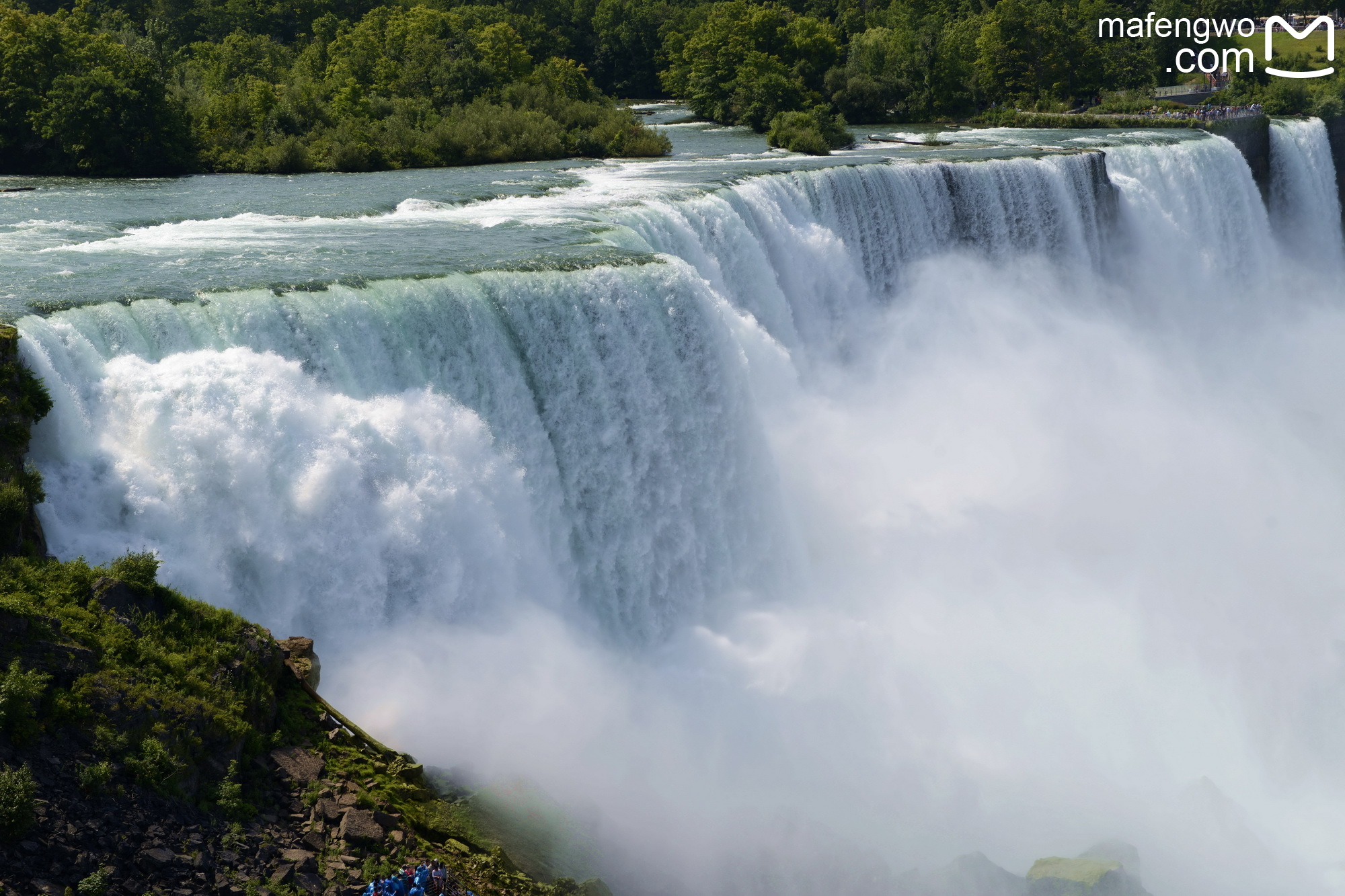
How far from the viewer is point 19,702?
25.1ft

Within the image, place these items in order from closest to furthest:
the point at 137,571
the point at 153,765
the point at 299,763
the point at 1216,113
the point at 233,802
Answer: the point at 153,765 → the point at 233,802 → the point at 299,763 → the point at 137,571 → the point at 1216,113

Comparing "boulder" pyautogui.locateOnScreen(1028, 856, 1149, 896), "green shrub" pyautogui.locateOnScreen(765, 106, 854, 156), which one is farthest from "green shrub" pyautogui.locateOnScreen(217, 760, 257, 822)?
"green shrub" pyautogui.locateOnScreen(765, 106, 854, 156)

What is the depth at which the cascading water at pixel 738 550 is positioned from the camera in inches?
431

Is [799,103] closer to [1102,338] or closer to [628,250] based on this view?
[1102,338]

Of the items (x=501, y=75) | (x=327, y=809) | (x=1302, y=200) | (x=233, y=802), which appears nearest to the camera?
(x=233, y=802)

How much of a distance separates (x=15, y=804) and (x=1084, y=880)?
861 cm

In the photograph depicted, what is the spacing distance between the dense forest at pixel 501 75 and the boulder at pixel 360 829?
24.8m

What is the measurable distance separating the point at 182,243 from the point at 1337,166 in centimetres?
3380

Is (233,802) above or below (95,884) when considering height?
below

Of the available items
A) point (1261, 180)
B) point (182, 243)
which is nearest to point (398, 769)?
point (182, 243)

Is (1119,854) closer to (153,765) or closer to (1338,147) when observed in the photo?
(153,765)

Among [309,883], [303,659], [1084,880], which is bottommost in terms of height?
[1084,880]

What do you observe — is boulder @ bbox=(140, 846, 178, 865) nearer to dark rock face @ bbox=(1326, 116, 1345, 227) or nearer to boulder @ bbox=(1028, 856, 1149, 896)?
boulder @ bbox=(1028, 856, 1149, 896)

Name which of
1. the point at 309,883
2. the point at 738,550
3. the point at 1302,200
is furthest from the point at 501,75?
the point at 309,883
